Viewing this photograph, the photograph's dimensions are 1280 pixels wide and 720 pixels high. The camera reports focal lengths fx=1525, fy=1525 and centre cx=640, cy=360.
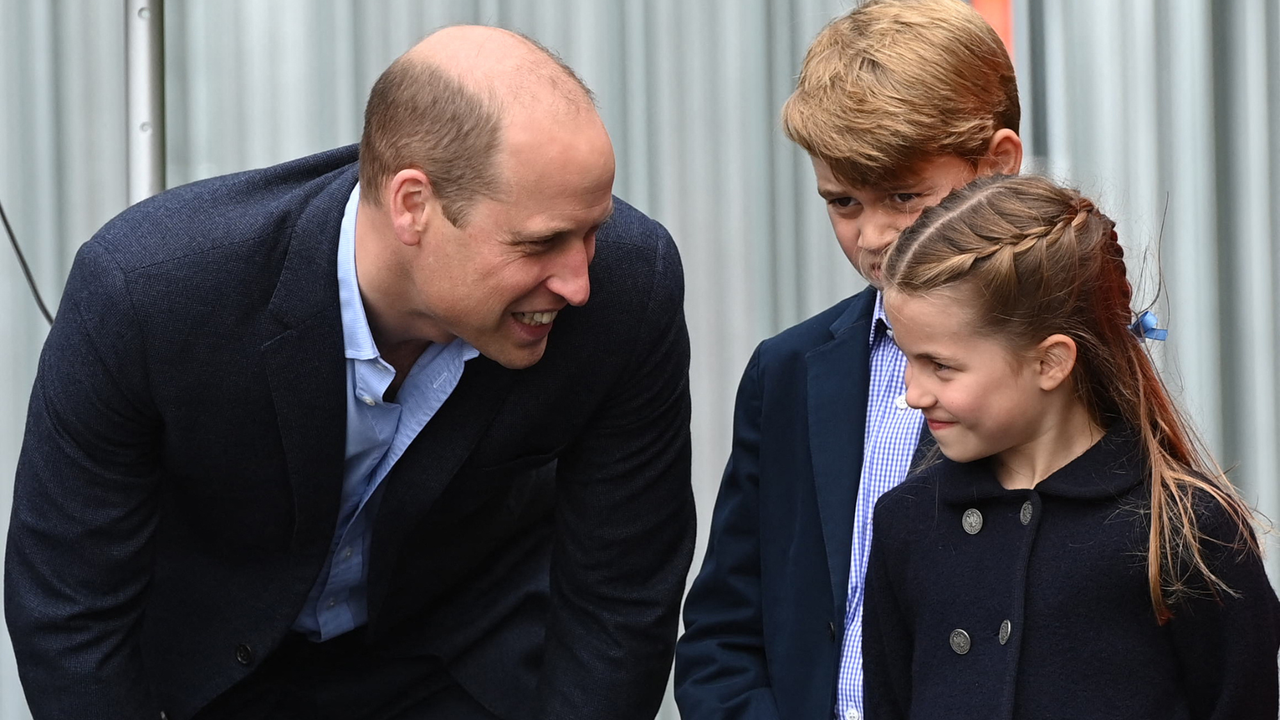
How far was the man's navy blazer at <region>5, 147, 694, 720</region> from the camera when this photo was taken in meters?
2.00

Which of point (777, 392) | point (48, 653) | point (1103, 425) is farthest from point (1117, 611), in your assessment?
point (48, 653)

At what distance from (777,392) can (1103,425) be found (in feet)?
1.65

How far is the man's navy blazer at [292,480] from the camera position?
200cm

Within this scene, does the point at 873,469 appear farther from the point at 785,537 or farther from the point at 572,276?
the point at 572,276

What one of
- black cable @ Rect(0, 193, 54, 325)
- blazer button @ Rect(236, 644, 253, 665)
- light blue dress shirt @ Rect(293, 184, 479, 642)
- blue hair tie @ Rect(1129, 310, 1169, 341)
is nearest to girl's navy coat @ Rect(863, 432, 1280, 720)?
blue hair tie @ Rect(1129, 310, 1169, 341)

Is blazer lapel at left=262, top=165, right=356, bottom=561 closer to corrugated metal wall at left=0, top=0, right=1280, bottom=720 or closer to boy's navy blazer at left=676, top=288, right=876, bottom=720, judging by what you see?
boy's navy blazer at left=676, top=288, right=876, bottom=720

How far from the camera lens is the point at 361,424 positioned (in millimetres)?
2135

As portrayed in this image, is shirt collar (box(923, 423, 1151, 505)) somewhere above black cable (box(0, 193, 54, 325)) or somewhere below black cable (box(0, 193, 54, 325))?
below

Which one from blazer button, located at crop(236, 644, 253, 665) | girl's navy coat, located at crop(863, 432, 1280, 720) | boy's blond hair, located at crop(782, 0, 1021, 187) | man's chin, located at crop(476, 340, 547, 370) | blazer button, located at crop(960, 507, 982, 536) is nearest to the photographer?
girl's navy coat, located at crop(863, 432, 1280, 720)

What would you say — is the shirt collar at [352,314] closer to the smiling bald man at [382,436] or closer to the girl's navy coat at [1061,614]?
the smiling bald man at [382,436]

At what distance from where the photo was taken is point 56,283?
10.3 feet

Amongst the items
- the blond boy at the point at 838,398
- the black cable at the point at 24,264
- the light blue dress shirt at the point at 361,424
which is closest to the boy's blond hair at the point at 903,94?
the blond boy at the point at 838,398

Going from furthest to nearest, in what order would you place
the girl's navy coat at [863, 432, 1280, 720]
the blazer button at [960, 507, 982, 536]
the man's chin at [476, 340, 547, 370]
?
the man's chin at [476, 340, 547, 370]
the blazer button at [960, 507, 982, 536]
the girl's navy coat at [863, 432, 1280, 720]

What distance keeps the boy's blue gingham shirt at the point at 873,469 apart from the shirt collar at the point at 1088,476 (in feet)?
0.65
